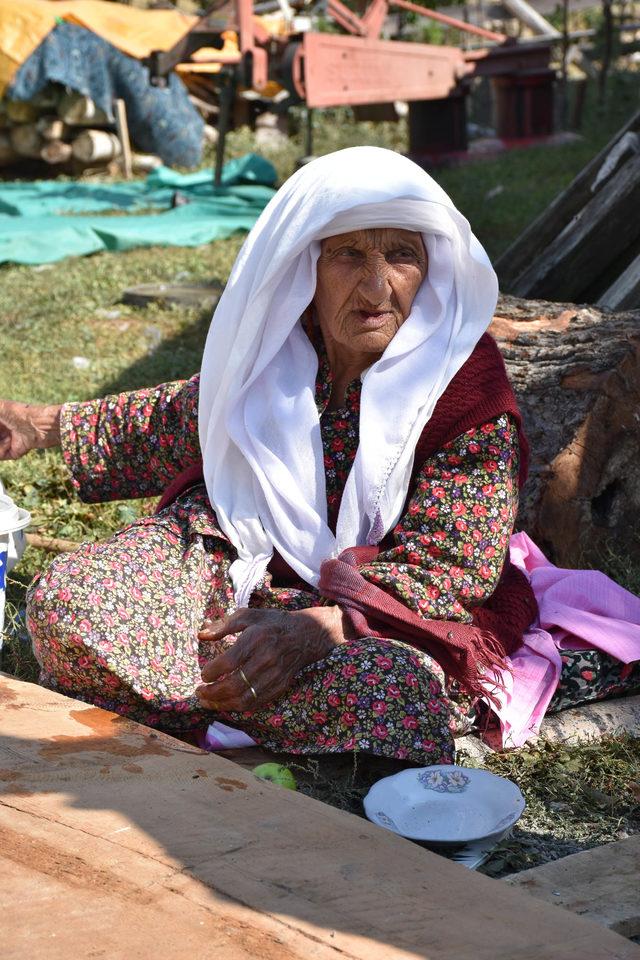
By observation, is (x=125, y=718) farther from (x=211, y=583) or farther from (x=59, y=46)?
(x=59, y=46)

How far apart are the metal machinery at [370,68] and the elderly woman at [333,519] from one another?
25.9ft

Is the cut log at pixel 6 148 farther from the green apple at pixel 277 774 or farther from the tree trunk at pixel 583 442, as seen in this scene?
the green apple at pixel 277 774

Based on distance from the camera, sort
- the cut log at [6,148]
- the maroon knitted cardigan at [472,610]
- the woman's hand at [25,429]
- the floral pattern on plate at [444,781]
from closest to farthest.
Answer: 1. the floral pattern on plate at [444,781]
2. the maroon knitted cardigan at [472,610]
3. the woman's hand at [25,429]
4. the cut log at [6,148]

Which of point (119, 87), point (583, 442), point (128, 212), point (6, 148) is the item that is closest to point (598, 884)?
point (583, 442)

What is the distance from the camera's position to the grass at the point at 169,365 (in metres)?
2.46

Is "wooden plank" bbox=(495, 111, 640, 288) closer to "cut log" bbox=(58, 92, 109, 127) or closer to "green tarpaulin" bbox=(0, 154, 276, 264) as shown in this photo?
"green tarpaulin" bbox=(0, 154, 276, 264)

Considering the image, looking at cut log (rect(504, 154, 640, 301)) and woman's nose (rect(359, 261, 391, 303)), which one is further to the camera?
cut log (rect(504, 154, 640, 301))

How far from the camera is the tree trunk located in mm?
3596

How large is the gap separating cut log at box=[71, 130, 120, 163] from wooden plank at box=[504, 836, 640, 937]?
11.6 meters

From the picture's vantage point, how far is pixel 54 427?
3.09 m

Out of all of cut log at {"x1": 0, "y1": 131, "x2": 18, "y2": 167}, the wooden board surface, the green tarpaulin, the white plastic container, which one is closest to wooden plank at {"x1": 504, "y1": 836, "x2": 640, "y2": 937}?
the wooden board surface

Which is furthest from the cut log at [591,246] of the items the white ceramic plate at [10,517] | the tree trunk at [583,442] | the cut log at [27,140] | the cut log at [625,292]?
the cut log at [27,140]

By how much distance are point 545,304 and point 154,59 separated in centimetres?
752

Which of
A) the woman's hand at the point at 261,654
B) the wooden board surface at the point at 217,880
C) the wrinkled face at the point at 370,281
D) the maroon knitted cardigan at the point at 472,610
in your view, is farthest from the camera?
the wrinkled face at the point at 370,281
